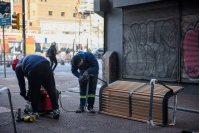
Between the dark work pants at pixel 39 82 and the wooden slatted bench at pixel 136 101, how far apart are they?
1.23 meters

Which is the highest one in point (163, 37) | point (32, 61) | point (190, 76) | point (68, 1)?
point (68, 1)

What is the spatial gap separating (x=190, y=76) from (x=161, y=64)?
1154 millimetres

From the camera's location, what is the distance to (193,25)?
948cm

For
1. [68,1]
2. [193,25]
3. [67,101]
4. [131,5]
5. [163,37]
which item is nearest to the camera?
[67,101]

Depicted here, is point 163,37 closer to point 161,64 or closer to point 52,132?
point 161,64

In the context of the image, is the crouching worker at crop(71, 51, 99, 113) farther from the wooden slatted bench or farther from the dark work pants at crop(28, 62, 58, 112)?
the dark work pants at crop(28, 62, 58, 112)

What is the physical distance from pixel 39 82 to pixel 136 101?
207 cm

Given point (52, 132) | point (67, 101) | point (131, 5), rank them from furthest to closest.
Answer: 1. point (131, 5)
2. point (67, 101)
3. point (52, 132)

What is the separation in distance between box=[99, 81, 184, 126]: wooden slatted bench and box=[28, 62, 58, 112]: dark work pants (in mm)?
1225

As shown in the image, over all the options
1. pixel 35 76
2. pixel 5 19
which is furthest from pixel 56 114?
pixel 5 19

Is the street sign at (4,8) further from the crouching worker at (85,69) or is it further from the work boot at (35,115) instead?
the work boot at (35,115)

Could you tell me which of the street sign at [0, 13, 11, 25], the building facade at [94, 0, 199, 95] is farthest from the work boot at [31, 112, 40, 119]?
the street sign at [0, 13, 11, 25]

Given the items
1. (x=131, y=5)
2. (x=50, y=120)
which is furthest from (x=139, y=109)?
(x=131, y=5)

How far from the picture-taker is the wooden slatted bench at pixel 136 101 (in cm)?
583
